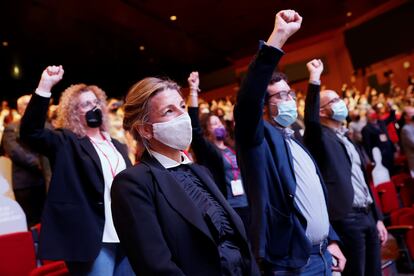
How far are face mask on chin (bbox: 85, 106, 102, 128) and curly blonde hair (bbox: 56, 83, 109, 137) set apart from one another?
3 cm

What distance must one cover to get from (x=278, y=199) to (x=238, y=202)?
177 cm

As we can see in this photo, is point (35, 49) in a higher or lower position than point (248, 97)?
higher

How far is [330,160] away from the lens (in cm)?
233

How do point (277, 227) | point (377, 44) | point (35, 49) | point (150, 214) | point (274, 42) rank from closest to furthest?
1. point (150, 214)
2. point (274, 42)
3. point (277, 227)
4. point (35, 49)
5. point (377, 44)

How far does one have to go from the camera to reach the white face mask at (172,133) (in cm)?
136

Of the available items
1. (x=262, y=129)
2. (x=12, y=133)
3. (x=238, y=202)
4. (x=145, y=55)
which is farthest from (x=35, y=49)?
(x=262, y=129)

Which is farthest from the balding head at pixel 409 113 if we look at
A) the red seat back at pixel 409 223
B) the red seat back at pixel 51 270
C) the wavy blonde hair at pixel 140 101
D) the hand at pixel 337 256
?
the wavy blonde hair at pixel 140 101

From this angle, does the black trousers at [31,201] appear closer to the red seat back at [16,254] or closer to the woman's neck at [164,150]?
the red seat back at [16,254]

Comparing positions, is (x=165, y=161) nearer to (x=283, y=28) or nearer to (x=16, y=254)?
(x=283, y=28)

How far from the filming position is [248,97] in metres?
1.47

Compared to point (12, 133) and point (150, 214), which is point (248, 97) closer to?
point (150, 214)

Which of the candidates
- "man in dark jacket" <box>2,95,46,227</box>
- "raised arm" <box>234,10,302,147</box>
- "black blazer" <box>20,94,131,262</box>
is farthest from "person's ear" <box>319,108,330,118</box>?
"man in dark jacket" <box>2,95,46,227</box>

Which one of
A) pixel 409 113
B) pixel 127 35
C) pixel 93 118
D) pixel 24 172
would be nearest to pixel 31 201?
pixel 24 172

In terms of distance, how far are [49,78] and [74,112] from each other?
0.24 m
